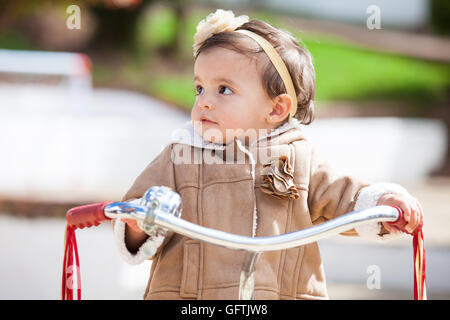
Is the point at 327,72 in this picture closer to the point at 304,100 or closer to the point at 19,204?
the point at 19,204

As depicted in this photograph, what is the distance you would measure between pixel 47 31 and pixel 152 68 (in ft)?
9.98

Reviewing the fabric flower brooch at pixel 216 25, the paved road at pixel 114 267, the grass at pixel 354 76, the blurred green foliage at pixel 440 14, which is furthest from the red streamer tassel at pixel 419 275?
the grass at pixel 354 76

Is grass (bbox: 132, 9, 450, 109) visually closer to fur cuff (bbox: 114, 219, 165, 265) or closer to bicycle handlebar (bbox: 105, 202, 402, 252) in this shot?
fur cuff (bbox: 114, 219, 165, 265)

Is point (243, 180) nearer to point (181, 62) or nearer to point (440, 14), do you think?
point (440, 14)

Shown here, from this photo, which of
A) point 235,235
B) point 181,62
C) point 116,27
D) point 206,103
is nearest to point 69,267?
point 235,235

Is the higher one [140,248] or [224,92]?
[224,92]

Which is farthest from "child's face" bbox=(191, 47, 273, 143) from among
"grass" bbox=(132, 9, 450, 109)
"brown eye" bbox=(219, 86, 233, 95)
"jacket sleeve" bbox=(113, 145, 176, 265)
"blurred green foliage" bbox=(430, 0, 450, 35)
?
"grass" bbox=(132, 9, 450, 109)

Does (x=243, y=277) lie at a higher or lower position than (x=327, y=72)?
lower

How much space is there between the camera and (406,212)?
1.73m

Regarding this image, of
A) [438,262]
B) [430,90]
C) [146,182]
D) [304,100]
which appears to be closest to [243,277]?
[146,182]

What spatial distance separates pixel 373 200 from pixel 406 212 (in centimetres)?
17

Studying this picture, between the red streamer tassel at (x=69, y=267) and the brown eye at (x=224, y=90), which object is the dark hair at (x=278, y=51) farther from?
the red streamer tassel at (x=69, y=267)

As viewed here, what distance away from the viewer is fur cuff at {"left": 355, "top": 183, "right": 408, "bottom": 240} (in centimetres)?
188

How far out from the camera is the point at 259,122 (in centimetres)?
199
